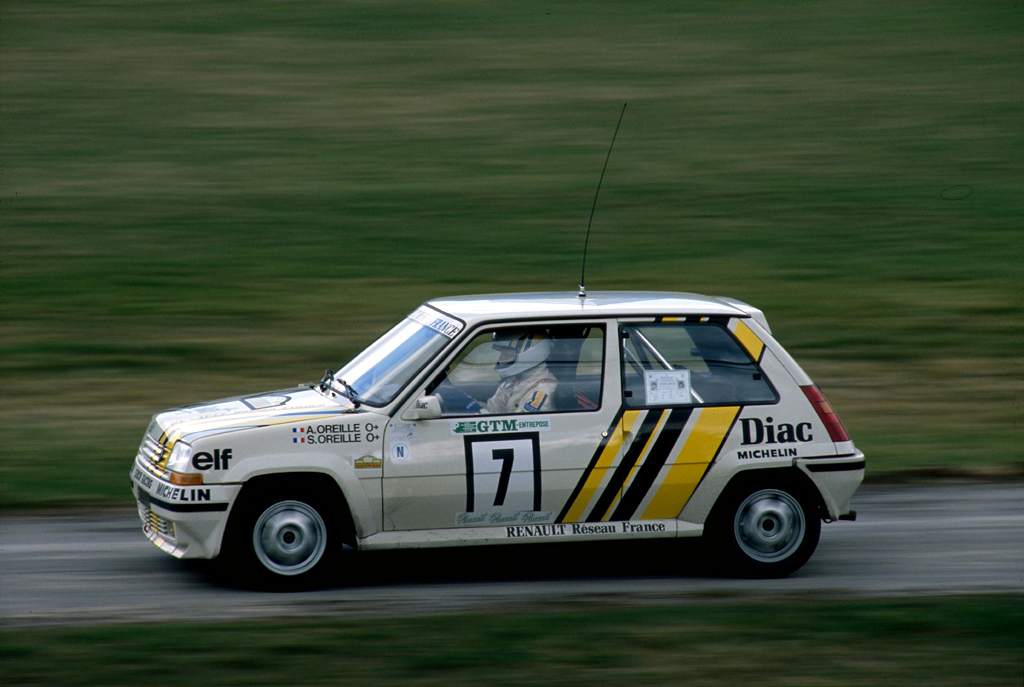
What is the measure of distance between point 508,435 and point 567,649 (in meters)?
1.50

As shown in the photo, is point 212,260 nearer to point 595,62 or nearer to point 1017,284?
point 595,62

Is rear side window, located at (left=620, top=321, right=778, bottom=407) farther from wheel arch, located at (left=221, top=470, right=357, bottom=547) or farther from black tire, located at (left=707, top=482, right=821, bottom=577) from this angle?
wheel arch, located at (left=221, top=470, right=357, bottom=547)

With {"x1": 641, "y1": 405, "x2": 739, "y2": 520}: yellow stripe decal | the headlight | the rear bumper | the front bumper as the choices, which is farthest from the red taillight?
the headlight

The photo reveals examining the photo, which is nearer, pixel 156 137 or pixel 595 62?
pixel 156 137

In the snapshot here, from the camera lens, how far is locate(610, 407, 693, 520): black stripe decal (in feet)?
22.9

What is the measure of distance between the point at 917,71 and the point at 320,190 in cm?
1164

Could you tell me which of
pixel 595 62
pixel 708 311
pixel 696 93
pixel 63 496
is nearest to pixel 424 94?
pixel 595 62

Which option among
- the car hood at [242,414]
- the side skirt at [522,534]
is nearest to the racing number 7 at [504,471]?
the side skirt at [522,534]

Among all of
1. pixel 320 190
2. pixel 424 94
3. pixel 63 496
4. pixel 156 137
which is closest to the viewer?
pixel 63 496

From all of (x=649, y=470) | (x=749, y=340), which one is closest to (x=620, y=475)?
(x=649, y=470)

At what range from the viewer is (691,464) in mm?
7039

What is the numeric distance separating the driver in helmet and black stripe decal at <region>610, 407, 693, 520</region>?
2.21 ft

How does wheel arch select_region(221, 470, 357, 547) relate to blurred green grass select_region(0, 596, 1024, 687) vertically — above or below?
above

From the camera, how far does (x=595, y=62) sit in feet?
70.3
